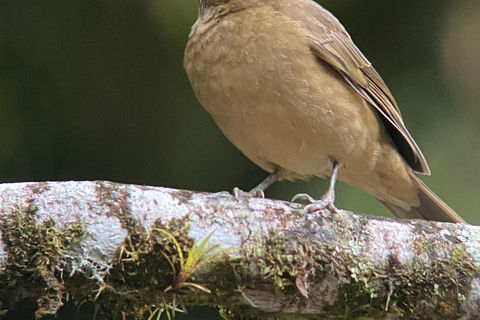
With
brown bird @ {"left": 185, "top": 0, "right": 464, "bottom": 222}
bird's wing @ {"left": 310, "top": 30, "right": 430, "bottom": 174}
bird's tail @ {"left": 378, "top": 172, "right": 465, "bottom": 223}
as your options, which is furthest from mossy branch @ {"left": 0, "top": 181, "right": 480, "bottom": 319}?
bird's tail @ {"left": 378, "top": 172, "right": 465, "bottom": 223}

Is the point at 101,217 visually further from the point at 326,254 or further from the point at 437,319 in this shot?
the point at 437,319

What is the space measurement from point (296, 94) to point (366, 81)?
71cm

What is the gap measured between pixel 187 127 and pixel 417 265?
2337mm

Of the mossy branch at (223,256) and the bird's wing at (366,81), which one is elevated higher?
the bird's wing at (366,81)

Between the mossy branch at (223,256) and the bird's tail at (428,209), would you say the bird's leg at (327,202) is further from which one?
the bird's tail at (428,209)

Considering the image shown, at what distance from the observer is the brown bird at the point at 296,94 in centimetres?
393

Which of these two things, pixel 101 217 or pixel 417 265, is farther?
pixel 417 265

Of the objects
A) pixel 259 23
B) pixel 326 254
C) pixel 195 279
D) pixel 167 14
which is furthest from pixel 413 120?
pixel 195 279

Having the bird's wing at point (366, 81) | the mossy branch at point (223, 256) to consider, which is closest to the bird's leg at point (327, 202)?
the mossy branch at point (223, 256)

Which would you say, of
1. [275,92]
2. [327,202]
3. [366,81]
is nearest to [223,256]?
[327,202]

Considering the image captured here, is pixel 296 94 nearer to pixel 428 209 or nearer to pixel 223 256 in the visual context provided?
pixel 223 256

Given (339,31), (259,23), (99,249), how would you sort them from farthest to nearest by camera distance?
(339,31) < (259,23) < (99,249)

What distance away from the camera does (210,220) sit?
2863 millimetres

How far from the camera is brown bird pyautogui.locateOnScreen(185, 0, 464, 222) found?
155 inches
